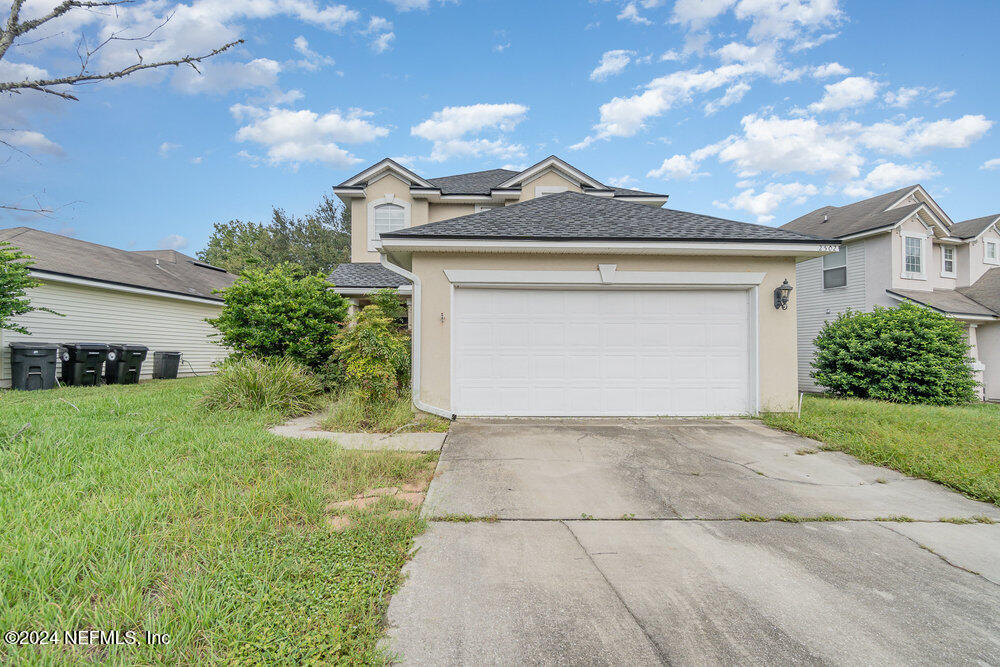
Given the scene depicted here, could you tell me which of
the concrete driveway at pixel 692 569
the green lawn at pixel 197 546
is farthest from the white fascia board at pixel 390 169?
the concrete driveway at pixel 692 569

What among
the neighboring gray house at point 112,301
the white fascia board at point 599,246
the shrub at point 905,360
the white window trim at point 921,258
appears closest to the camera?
the white fascia board at point 599,246

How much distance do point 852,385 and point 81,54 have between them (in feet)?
43.5

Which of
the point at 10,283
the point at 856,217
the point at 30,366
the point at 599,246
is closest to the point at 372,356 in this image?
the point at 599,246

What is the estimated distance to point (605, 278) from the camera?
21.1 ft

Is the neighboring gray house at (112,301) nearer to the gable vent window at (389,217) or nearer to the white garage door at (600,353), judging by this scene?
the gable vent window at (389,217)

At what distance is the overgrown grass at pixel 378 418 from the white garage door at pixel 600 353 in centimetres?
68

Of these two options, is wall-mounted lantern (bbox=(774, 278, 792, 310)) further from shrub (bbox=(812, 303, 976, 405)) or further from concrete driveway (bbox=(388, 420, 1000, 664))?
shrub (bbox=(812, 303, 976, 405))

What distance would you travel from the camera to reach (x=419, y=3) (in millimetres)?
9625

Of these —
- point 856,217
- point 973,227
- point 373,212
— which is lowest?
point 373,212

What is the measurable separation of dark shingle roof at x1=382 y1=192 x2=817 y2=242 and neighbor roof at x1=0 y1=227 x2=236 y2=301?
8654mm

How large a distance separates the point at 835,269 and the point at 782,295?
32.7 ft

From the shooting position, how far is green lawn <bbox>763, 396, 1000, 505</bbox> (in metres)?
3.80

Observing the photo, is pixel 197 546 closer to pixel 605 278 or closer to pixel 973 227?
pixel 605 278

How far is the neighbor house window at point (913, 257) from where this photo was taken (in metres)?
12.5
